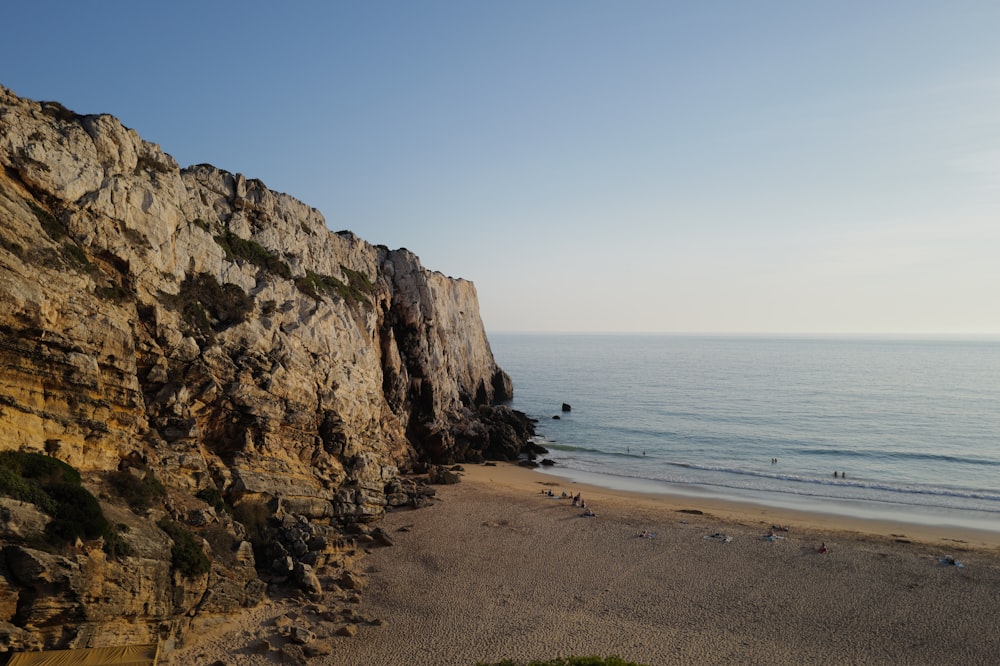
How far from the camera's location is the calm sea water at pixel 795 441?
4025cm

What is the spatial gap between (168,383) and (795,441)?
178ft

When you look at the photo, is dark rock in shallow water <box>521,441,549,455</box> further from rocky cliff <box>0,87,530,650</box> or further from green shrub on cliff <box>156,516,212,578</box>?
green shrub on cliff <box>156,516,212,578</box>

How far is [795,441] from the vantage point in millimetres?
55969

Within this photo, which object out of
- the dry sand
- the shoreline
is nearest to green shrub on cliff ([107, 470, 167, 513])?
the dry sand

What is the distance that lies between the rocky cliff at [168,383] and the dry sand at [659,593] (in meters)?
2.99

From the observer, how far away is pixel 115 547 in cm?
1577

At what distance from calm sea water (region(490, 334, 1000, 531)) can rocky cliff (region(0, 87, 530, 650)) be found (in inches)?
926

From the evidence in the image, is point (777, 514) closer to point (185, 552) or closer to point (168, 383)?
point (185, 552)

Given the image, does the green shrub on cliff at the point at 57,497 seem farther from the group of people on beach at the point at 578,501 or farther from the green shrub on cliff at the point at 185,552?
the group of people on beach at the point at 578,501

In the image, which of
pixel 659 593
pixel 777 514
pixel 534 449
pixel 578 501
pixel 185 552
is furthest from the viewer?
pixel 534 449

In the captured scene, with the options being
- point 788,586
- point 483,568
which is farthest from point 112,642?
A: point 788,586

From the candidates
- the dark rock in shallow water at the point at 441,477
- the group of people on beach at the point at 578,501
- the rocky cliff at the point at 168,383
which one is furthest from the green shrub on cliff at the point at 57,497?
the group of people on beach at the point at 578,501

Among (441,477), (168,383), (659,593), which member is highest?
(168,383)

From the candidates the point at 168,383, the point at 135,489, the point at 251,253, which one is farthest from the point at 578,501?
the point at 135,489
